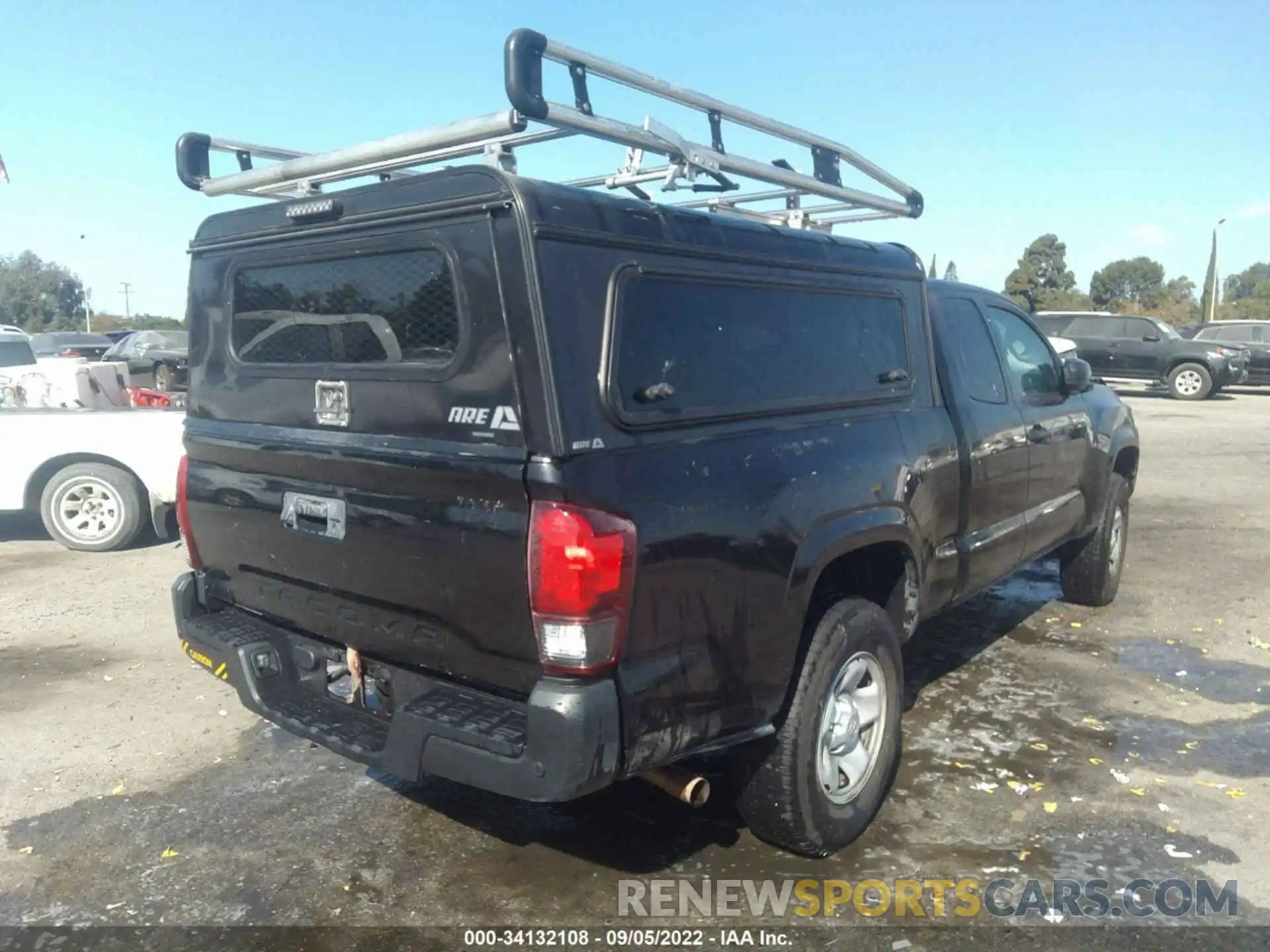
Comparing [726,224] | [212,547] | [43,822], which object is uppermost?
[726,224]

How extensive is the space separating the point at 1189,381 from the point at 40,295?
7293cm

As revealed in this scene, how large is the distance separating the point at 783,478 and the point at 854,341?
0.95m

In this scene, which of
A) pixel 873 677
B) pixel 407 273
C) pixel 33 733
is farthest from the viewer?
pixel 33 733

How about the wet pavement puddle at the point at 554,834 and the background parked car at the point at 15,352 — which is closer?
the wet pavement puddle at the point at 554,834

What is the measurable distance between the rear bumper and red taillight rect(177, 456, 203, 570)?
0.33m

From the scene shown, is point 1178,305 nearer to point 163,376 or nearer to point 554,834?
point 163,376

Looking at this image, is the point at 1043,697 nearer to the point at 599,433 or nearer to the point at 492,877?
the point at 492,877

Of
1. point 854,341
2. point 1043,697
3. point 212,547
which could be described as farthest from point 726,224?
point 1043,697

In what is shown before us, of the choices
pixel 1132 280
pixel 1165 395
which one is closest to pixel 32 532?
pixel 1165 395

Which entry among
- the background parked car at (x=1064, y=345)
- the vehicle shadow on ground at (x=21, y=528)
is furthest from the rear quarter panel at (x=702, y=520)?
the background parked car at (x=1064, y=345)

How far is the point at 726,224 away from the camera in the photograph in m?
3.30

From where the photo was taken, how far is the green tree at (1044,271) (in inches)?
2149

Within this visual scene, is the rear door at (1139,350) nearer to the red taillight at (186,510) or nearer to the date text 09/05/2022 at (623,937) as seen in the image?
the date text 09/05/2022 at (623,937)

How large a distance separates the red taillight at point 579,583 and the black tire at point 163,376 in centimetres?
1411
